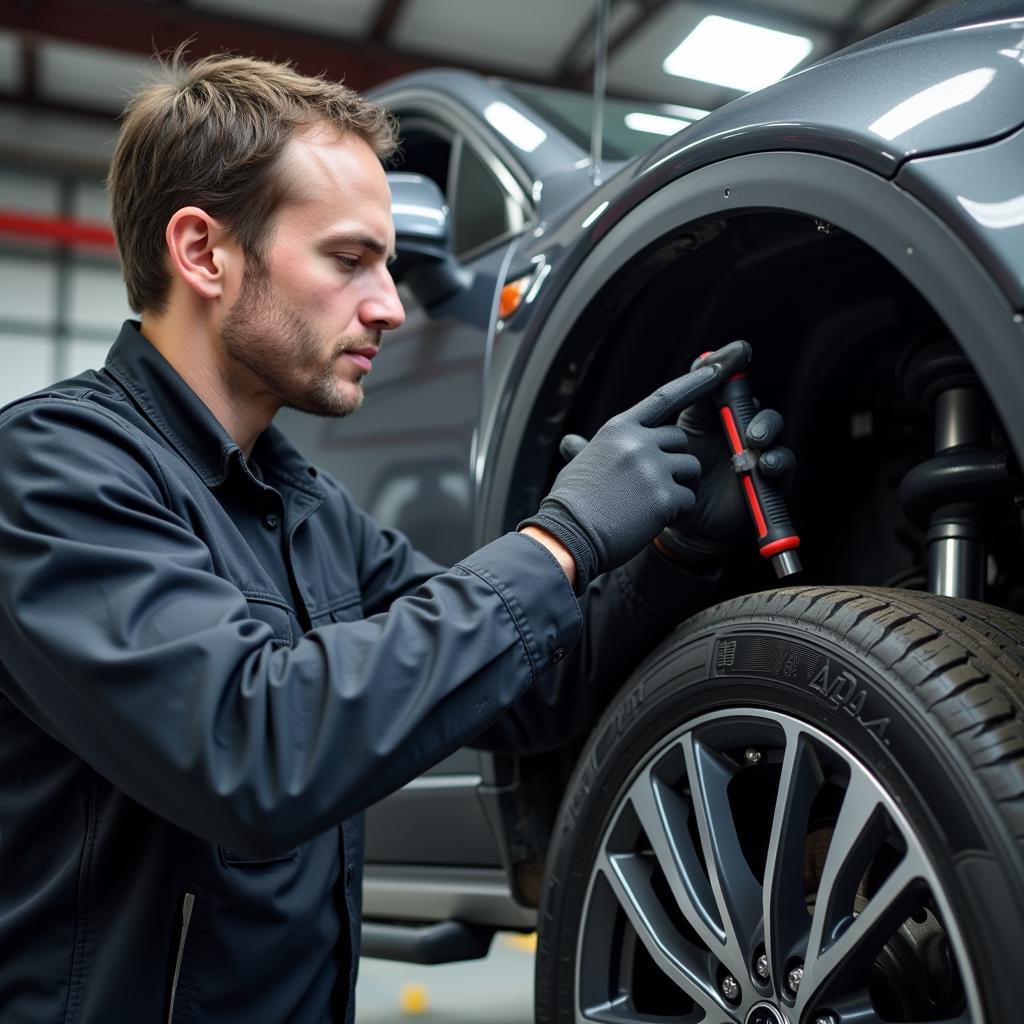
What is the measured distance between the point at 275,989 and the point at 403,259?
3.25 ft

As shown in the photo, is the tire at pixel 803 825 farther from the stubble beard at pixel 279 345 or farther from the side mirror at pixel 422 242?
the side mirror at pixel 422 242

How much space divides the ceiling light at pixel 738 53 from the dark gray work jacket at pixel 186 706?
58 cm

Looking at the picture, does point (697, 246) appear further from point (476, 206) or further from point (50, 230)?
point (50, 230)

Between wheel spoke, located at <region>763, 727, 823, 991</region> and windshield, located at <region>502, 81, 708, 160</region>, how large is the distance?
3.32ft

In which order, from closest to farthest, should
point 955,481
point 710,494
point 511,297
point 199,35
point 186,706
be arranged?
point 186,706, point 955,481, point 710,494, point 511,297, point 199,35

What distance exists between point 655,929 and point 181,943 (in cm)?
42

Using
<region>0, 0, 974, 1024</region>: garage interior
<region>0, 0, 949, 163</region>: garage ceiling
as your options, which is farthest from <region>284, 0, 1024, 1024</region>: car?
<region>0, 0, 949, 163</region>: garage ceiling

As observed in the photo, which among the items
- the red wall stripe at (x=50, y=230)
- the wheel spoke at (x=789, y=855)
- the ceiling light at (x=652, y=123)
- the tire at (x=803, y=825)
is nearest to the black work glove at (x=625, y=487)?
the tire at (x=803, y=825)

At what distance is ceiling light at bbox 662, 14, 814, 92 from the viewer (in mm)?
1229

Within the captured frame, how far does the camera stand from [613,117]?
1.86 meters

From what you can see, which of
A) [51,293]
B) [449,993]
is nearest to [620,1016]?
[449,993]

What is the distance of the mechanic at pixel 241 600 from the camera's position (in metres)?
0.93

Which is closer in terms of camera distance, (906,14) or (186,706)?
(186,706)

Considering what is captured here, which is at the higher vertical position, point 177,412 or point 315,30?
point 315,30
